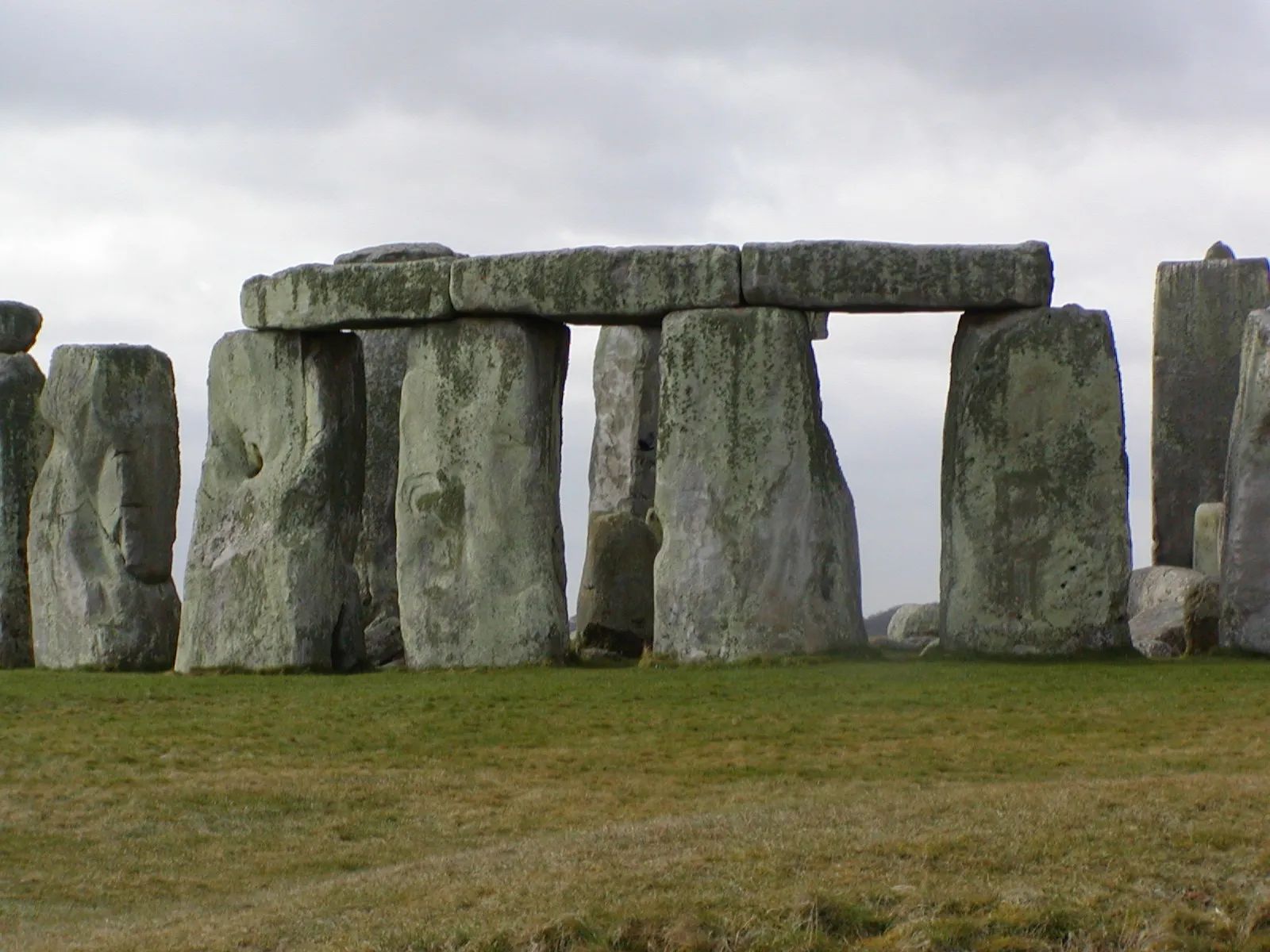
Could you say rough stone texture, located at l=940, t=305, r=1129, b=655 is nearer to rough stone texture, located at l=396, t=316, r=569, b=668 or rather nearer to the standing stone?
rough stone texture, located at l=396, t=316, r=569, b=668

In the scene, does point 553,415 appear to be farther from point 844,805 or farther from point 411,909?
point 411,909

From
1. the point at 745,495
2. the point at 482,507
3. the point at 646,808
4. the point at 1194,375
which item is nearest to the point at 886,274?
the point at 745,495

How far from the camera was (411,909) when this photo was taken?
12484mm

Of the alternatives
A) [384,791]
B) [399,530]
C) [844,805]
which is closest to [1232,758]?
[844,805]

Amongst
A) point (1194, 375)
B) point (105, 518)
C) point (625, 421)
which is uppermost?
point (1194, 375)

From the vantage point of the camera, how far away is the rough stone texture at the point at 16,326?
27078mm

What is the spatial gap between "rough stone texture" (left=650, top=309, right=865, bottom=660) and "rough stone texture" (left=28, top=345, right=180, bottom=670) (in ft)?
18.1

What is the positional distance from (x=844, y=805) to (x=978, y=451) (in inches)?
317

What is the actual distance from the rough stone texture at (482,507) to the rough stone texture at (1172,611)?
17.3 feet

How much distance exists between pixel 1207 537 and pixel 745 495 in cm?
807

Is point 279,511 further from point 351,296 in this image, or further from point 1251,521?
point 1251,521

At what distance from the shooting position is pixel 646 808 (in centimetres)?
1593

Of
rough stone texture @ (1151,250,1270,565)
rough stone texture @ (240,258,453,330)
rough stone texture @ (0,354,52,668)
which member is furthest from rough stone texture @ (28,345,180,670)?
rough stone texture @ (1151,250,1270,565)

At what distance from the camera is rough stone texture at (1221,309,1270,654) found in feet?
71.4
